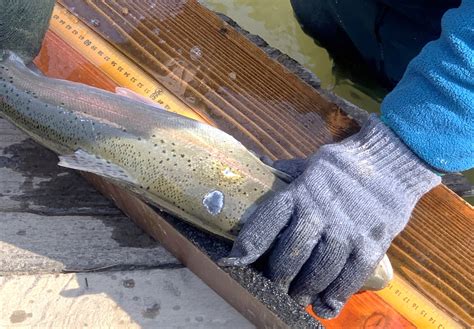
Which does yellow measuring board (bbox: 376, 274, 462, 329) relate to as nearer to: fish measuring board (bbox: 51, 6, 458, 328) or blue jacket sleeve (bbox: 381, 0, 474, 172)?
blue jacket sleeve (bbox: 381, 0, 474, 172)

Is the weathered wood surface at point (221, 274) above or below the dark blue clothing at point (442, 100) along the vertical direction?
below

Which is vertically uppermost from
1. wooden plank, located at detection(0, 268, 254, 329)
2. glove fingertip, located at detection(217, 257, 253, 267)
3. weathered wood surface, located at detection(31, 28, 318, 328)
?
glove fingertip, located at detection(217, 257, 253, 267)

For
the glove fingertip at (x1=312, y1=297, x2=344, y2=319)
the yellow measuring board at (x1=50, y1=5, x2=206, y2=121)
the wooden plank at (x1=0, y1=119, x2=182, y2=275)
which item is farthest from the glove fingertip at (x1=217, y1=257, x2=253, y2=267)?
the yellow measuring board at (x1=50, y1=5, x2=206, y2=121)

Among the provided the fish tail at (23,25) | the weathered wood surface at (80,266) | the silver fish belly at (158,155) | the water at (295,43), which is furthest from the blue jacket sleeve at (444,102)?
the water at (295,43)

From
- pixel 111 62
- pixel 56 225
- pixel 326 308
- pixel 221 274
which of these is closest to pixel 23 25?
pixel 111 62

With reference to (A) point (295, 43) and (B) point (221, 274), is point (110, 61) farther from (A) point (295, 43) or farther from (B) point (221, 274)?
(A) point (295, 43)

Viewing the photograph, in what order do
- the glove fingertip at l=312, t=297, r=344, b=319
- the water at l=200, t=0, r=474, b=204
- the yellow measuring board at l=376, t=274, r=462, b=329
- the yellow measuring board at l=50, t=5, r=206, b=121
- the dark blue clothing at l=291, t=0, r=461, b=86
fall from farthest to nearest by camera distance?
the water at l=200, t=0, r=474, b=204 < the dark blue clothing at l=291, t=0, r=461, b=86 < the yellow measuring board at l=50, t=5, r=206, b=121 < the yellow measuring board at l=376, t=274, r=462, b=329 < the glove fingertip at l=312, t=297, r=344, b=319

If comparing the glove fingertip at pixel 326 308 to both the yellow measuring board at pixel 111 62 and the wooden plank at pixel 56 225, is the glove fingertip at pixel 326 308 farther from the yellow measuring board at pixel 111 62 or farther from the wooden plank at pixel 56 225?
the yellow measuring board at pixel 111 62

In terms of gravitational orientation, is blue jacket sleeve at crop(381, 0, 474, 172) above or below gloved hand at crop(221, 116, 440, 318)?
above
